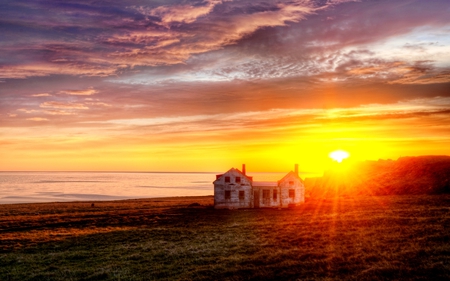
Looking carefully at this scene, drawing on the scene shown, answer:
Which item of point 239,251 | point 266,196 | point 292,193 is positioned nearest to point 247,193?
point 266,196

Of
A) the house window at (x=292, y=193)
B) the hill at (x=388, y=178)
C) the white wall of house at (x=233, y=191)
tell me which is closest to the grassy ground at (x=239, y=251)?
the white wall of house at (x=233, y=191)

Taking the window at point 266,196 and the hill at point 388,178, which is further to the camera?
the hill at point 388,178

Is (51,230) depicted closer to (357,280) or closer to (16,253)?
(16,253)

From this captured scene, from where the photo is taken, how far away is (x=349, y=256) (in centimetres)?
1945

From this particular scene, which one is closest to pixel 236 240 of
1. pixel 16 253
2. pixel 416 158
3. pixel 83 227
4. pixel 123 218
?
pixel 16 253

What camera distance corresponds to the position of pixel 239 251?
2322 cm

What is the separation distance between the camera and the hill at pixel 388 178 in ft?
201

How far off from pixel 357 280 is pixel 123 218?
3608 centimetres

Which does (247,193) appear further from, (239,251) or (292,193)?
(239,251)

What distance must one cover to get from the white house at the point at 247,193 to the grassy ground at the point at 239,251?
1633 centimetres

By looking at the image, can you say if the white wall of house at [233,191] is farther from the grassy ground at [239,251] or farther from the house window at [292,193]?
the grassy ground at [239,251]

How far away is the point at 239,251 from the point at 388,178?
191ft

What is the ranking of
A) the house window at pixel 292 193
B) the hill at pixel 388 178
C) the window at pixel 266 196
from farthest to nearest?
the hill at pixel 388 178 < the house window at pixel 292 193 < the window at pixel 266 196

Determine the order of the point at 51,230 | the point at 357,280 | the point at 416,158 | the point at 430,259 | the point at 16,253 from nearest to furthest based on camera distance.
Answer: the point at 357,280, the point at 430,259, the point at 16,253, the point at 51,230, the point at 416,158
